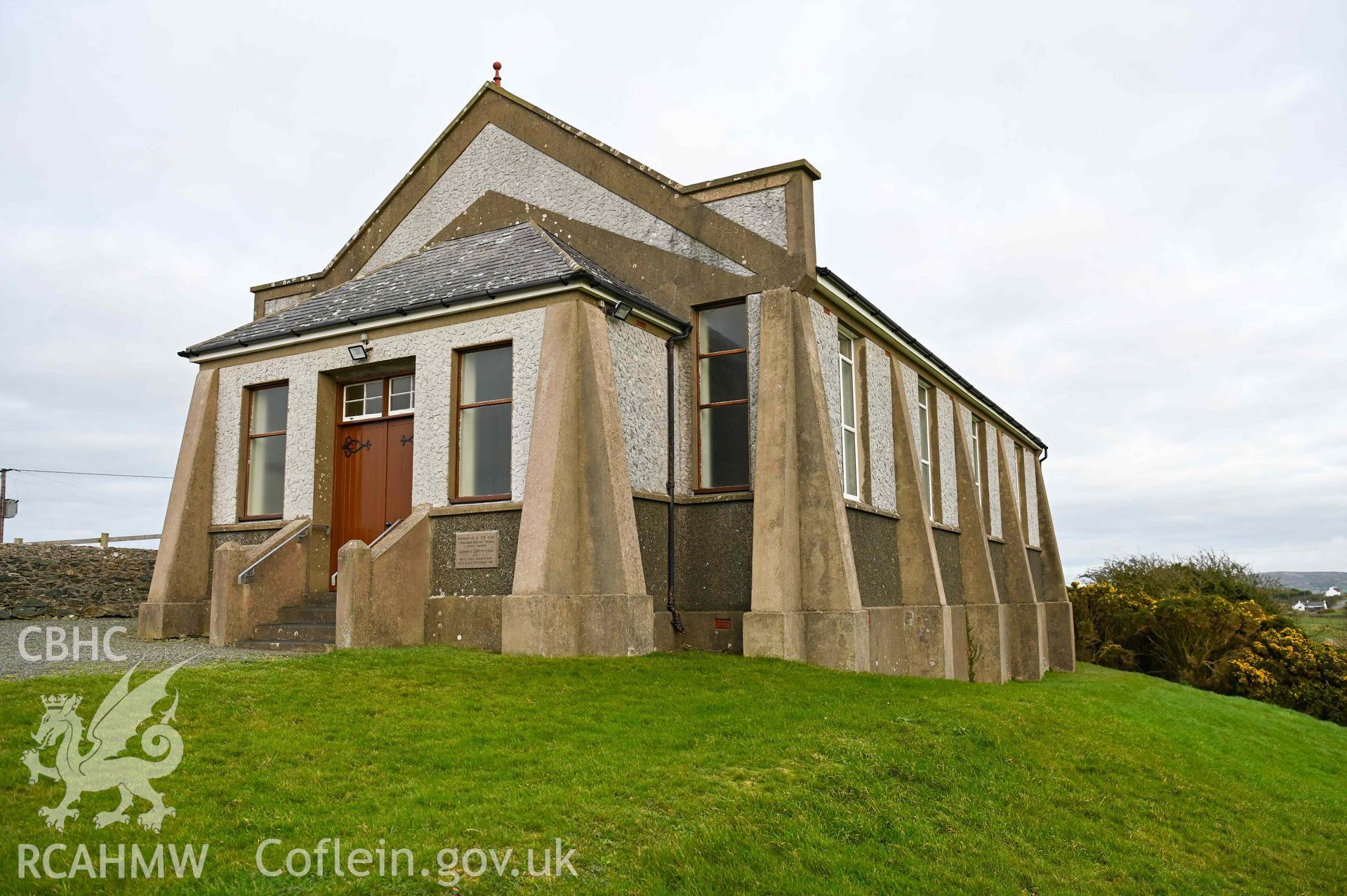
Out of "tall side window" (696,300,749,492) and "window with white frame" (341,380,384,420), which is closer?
"tall side window" (696,300,749,492)

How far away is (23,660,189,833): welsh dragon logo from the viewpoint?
234 inches

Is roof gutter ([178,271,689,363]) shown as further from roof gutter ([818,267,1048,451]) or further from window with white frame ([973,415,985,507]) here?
window with white frame ([973,415,985,507])

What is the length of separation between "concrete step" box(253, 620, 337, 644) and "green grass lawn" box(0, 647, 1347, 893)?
1668 millimetres

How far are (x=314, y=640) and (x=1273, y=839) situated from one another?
10523 mm

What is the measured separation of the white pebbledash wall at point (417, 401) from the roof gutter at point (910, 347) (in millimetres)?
4512

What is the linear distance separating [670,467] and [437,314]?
381 cm

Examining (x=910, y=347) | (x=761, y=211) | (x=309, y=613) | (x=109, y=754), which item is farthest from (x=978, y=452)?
(x=109, y=754)

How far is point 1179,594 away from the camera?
29.5m

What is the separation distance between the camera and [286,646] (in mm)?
12609

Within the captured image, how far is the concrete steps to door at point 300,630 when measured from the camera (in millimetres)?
12391

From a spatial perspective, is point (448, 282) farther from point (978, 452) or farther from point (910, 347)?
point (978, 452)

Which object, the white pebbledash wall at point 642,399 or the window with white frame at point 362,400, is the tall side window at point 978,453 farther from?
the window with white frame at point 362,400

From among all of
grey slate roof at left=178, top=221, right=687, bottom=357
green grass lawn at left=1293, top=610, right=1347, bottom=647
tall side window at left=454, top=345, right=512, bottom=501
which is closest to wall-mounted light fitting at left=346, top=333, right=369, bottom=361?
grey slate roof at left=178, top=221, right=687, bottom=357

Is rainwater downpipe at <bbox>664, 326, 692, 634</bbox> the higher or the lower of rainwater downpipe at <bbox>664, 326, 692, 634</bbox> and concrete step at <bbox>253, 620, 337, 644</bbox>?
the higher
